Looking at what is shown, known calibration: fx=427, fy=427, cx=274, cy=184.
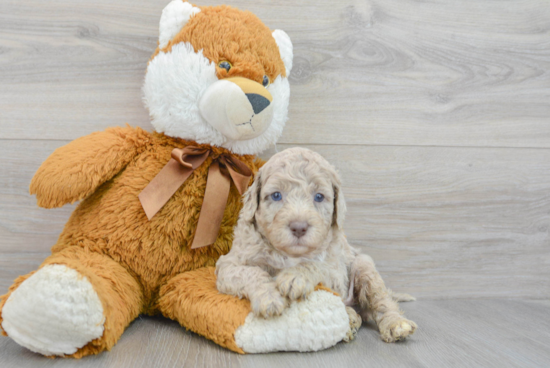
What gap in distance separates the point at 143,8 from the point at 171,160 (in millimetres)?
596

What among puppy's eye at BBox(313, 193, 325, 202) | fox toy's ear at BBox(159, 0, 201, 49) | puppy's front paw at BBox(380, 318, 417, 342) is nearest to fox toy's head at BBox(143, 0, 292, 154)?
fox toy's ear at BBox(159, 0, 201, 49)

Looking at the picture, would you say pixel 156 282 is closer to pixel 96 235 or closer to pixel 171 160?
pixel 96 235

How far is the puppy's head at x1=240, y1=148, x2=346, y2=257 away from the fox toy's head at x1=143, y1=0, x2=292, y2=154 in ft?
0.53

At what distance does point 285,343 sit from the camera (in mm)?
985

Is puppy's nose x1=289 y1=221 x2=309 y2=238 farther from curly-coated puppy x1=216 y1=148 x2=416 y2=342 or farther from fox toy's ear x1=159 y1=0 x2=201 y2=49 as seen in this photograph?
fox toy's ear x1=159 y1=0 x2=201 y2=49

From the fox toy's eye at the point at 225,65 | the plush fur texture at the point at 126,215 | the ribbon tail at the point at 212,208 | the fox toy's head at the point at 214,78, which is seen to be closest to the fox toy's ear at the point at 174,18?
the fox toy's head at the point at 214,78

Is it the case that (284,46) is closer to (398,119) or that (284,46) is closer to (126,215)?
(398,119)

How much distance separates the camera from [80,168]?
1107 mm

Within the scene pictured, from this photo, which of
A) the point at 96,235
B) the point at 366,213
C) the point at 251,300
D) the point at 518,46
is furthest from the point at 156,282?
the point at 518,46

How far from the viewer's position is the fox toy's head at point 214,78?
1114 millimetres

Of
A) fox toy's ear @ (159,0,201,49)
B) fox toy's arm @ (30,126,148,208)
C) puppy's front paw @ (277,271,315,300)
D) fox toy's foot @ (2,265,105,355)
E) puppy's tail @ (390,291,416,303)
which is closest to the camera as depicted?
fox toy's foot @ (2,265,105,355)

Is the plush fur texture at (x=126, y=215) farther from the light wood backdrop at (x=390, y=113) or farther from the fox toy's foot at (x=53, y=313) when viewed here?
the light wood backdrop at (x=390, y=113)

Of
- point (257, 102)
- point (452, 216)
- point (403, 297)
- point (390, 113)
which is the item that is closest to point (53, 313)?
point (257, 102)

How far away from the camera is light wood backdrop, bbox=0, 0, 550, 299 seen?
4.63ft
